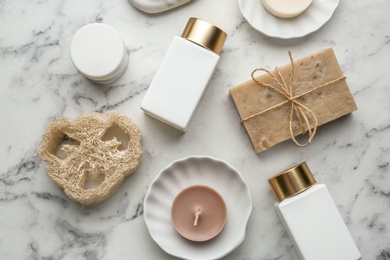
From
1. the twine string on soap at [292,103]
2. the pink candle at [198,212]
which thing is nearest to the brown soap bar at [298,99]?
the twine string on soap at [292,103]

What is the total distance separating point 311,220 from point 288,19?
1.19 feet

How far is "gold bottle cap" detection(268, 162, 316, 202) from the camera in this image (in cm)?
85

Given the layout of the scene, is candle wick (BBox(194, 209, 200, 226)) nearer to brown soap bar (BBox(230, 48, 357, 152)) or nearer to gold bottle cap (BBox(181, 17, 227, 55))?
brown soap bar (BBox(230, 48, 357, 152))

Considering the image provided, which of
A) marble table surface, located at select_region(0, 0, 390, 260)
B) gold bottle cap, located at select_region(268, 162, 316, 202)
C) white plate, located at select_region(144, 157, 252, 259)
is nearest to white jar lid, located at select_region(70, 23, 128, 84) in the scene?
marble table surface, located at select_region(0, 0, 390, 260)

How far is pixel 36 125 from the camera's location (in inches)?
36.9

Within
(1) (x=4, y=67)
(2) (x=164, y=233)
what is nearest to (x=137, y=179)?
(2) (x=164, y=233)

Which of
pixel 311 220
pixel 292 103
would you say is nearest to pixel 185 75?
pixel 292 103

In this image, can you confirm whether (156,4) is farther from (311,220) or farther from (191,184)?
(311,220)

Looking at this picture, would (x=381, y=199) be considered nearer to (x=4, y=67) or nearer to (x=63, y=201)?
(x=63, y=201)

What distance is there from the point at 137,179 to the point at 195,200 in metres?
0.12

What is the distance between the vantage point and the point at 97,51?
34.7 inches

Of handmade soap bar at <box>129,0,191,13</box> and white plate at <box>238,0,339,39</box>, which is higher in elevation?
handmade soap bar at <box>129,0,191,13</box>

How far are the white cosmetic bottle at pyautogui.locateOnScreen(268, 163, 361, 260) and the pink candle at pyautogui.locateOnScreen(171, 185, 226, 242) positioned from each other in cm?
11

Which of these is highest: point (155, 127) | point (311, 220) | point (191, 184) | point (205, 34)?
point (205, 34)
